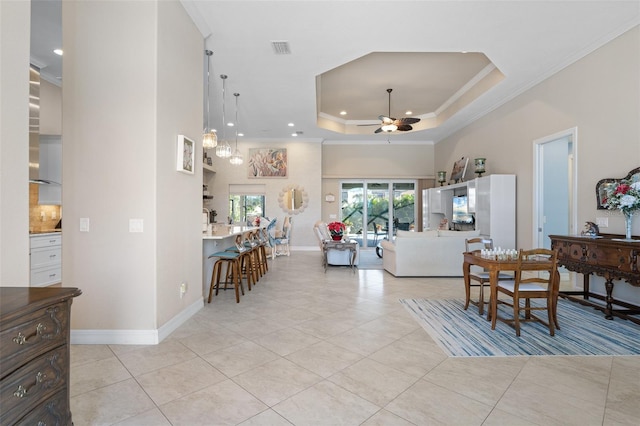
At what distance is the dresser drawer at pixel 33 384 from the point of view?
3.74ft

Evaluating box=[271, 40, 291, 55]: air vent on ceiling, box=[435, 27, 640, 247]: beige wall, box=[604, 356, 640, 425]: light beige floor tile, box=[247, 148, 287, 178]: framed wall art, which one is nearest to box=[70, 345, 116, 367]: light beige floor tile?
box=[604, 356, 640, 425]: light beige floor tile

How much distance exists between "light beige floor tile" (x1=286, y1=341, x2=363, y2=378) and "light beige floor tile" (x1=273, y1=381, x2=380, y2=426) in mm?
251

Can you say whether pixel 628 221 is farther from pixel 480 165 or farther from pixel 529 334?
pixel 480 165

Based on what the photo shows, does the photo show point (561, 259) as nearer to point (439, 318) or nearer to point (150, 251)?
point (439, 318)

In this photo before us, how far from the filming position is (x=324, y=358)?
2.67 m

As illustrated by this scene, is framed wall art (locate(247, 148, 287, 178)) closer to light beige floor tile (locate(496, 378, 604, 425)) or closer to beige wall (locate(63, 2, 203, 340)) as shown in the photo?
beige wall (locate(63, 2, 203, 340))

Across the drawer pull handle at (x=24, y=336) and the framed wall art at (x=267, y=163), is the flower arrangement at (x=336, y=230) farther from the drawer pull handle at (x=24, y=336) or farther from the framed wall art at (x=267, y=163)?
the drawer pull handle at (x=24, y=336)

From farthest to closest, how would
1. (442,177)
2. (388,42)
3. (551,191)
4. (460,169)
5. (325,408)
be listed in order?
(442,177), (460,169), (551,191), (388,42), (325,408)

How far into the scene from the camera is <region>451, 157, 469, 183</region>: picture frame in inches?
312

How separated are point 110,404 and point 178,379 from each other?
430 millimetres

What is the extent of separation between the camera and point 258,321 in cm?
358

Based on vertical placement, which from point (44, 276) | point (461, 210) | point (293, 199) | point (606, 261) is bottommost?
point (44, 276)

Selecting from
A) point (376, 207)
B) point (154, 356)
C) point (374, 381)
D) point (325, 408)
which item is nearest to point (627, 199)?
point (374, 381)

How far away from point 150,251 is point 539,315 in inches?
176
